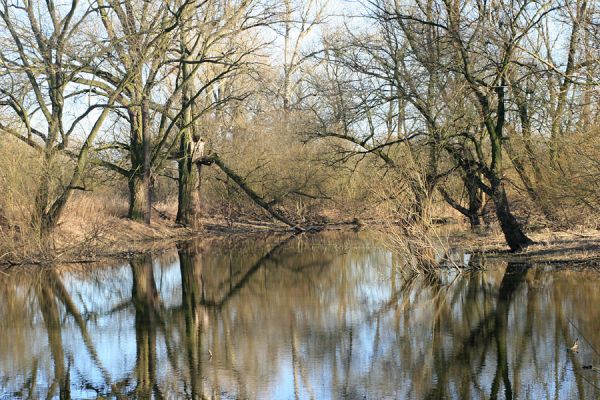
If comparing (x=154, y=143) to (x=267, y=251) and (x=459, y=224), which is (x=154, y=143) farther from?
(x=459, y=224)

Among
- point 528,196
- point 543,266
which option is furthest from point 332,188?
point 543,266

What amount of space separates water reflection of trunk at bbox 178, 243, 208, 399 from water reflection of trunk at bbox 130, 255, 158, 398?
1.40ft

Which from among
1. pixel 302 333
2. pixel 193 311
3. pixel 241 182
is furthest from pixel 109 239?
pixel 302 333

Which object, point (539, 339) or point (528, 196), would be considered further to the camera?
point (528, 196)

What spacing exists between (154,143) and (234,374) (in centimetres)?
2141

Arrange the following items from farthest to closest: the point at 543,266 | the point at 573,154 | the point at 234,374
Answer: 1. the point at 573,154
2. the point at 543,266
3. the point at 234,374

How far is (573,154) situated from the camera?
651 inches

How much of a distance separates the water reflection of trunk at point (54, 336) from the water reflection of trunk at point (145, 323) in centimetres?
75

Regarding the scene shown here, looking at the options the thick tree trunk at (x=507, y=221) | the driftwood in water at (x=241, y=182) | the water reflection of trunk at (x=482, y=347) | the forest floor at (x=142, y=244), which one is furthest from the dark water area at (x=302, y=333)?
the driftwood in water at (x=241, y=182)

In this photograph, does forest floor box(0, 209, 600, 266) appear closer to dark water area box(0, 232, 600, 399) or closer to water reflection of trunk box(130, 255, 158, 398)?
dark water area box(0, 232, 600, 399)

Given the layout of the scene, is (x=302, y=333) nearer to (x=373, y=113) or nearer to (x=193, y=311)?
(x=193, y=311)

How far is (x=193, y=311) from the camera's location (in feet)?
39.9

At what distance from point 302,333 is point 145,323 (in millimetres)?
2581

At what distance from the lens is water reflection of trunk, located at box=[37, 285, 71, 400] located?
7709 millimetres
